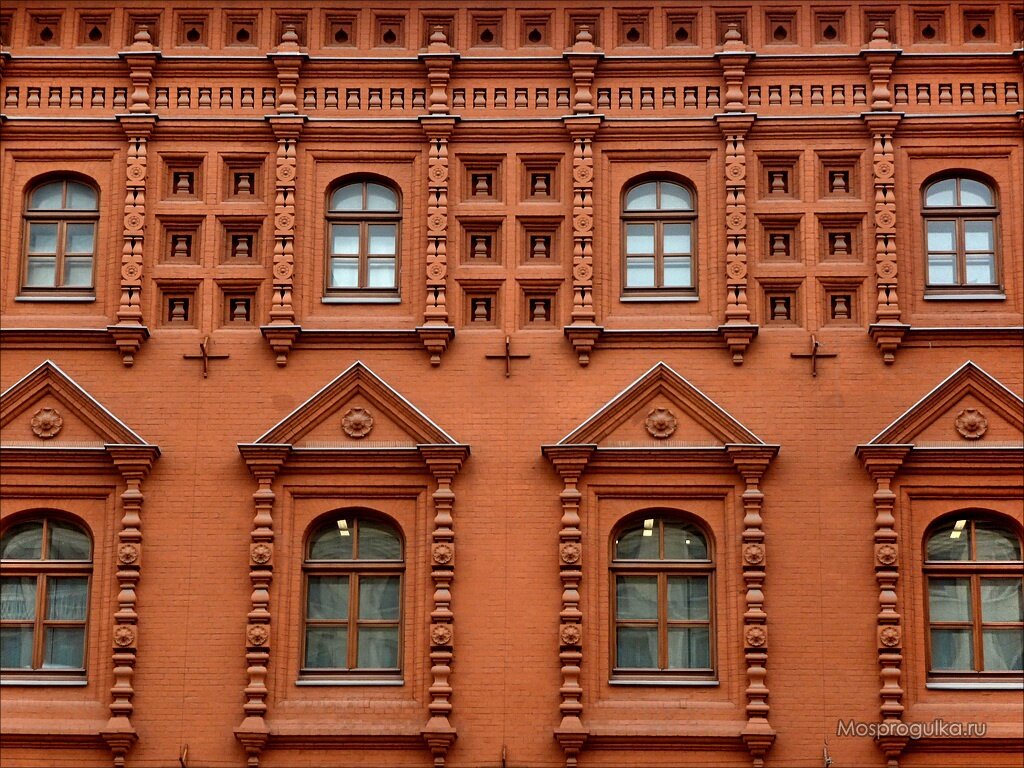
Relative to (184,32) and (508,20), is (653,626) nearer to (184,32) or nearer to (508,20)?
(508,20)

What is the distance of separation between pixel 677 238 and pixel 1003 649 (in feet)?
17.8

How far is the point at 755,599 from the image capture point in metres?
20.2

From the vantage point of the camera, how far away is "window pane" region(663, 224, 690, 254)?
21.6 meters

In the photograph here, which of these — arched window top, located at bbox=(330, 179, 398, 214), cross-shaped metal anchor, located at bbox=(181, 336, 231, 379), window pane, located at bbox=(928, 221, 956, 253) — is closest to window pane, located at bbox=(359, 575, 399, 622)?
cross-shaped metal anchor, located at bbox=(181, 336, 231, 379)

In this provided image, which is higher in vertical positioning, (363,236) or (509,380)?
(363,236)

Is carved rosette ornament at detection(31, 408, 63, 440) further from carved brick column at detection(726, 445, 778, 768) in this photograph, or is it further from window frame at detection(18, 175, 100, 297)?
carved brick column at detection(726, 445, 778, 768)

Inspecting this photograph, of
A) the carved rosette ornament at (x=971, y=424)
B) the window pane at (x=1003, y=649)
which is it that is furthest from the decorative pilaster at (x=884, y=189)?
the window pane at (x=1003, y=649)

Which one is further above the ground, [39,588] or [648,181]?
[648,181]

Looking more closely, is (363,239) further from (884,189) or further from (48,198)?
(884,189)

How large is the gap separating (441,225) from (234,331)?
244 cm

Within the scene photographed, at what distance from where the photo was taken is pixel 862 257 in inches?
840

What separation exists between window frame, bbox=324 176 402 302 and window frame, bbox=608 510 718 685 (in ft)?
11.8

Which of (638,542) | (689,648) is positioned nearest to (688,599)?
(689,648)

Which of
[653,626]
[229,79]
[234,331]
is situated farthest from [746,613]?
[229,79]
